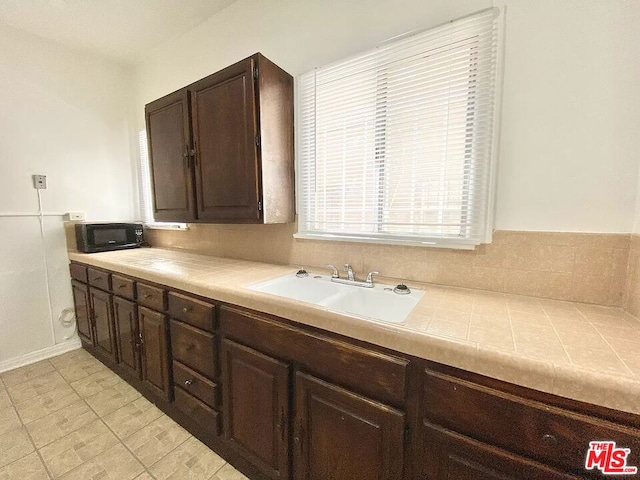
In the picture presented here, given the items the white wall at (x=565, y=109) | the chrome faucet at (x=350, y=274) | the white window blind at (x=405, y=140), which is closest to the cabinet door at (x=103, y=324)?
the white window blind at (x=405, y=140)

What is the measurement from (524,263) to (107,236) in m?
2.99

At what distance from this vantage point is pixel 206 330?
131 centimetres

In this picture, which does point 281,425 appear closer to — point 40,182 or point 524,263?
point 524,263

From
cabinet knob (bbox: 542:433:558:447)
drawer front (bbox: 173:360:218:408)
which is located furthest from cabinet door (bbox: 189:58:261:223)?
cabinet knob (bbox: 542:433:558:447)

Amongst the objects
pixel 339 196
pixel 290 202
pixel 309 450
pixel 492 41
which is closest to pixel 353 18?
pixel 492 41

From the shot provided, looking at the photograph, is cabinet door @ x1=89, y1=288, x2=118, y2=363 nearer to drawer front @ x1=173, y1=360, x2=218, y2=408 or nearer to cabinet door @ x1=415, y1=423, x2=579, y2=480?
drawer front @ x1=173, y1=360, x2=218, y2=408

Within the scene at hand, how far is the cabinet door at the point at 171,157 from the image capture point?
1.80 m

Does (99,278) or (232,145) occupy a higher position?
(232,145)

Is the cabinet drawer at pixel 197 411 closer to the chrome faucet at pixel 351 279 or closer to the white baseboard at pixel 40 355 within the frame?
the chrome faucet at pixel 351 279

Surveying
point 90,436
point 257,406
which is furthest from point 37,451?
point 257,406

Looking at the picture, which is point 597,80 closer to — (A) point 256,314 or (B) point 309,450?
(A) point 256,314

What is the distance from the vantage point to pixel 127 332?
5.86ft

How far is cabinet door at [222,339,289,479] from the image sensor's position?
1.08 metres

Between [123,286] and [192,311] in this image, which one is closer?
[192,311]
